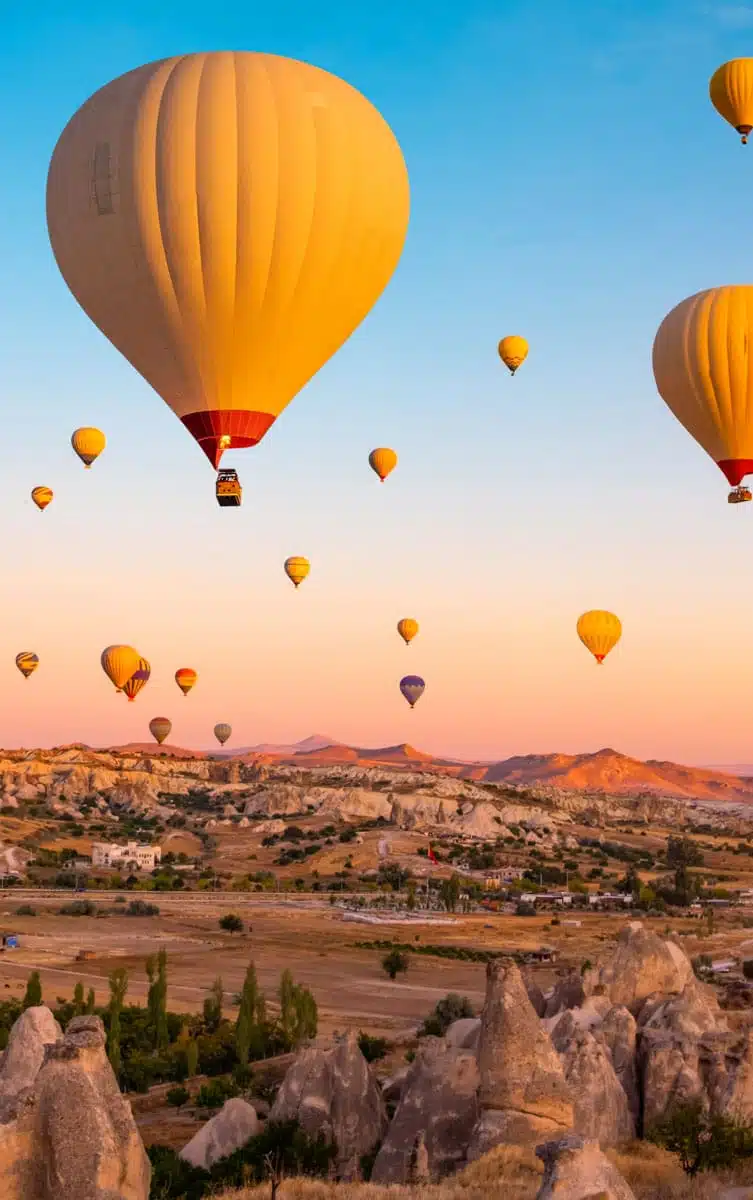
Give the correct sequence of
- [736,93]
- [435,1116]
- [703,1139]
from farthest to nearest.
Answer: [736,93] < [435,1116] < [703,1139]

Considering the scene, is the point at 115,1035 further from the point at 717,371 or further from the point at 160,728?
the point at 160,728

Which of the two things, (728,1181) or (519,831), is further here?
(519,831)

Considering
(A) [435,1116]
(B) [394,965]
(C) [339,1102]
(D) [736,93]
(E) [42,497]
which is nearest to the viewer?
(A) [435,1116]

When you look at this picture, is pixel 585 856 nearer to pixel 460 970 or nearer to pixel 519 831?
pixel 519 831

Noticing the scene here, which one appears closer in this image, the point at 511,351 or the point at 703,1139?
the point at 703,1139

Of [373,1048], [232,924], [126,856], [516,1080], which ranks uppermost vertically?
[516,1080]

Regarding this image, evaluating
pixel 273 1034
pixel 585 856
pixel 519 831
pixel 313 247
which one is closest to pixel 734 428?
pixel 313 247

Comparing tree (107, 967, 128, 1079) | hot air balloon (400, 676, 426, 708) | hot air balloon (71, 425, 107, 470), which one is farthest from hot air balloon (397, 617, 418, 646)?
tree (107, 967, 128, 1079)

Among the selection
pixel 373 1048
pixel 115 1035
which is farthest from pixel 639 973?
pixel 115 1035
